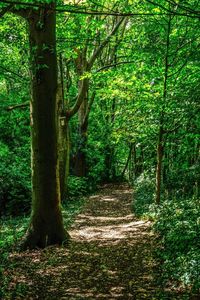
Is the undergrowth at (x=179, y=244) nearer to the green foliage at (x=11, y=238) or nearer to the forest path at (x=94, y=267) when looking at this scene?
the forest path at (x=94, y=267)

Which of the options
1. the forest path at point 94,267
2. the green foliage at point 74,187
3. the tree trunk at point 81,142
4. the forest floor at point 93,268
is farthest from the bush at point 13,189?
the tree trunk at point 81,142

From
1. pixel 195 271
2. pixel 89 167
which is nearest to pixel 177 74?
pixel 195 271

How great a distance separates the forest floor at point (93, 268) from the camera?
5.80 meters

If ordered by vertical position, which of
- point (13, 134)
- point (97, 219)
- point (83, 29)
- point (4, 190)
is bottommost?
point (97, 219)

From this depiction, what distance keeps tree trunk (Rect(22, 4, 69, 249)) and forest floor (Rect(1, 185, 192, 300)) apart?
0.59 meters

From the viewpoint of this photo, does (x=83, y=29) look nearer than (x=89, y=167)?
Yes

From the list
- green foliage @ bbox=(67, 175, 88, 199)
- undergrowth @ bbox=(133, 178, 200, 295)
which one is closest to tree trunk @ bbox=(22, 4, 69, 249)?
undergrowth @ bbox=(133, 178, 200, 295)

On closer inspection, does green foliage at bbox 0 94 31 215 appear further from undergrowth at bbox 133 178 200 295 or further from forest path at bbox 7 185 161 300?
undergrowth at bbox 133 178 200 295

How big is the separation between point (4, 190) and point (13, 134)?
172 inches

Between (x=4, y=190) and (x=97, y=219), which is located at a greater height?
(x=4, y=190)

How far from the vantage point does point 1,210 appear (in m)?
14.9

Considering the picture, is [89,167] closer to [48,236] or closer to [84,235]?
[84,235]

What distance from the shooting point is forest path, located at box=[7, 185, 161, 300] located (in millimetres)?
5848

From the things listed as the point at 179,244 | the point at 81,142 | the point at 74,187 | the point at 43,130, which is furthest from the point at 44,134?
the point at 81,142
